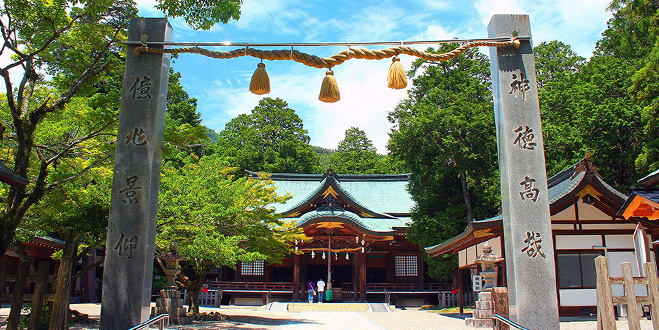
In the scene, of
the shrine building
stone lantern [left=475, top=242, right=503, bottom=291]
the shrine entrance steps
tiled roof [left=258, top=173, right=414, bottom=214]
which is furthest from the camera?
tiled roof [left=258, top=173, right=414, bottom=214]

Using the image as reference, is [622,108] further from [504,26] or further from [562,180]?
[504,26]

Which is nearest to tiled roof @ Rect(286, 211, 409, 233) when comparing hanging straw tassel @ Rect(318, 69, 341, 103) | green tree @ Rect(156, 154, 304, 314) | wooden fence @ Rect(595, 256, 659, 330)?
green tree @ Rect(156, 154, 304, 314)

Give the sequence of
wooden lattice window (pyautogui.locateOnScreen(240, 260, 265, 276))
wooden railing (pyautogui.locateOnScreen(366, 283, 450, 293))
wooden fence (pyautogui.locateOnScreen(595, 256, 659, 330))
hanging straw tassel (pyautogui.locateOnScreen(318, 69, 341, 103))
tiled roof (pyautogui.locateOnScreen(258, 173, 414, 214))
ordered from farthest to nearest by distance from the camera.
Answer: tiled roof (pyautogui.locateOnScreen(258, 173, 414, 214))
wooden lattice window (pyautogui.locateOnScreen(240, 260, 265, 276))
wooden railing (pyautogui.locateOnScreen(366, 283, 450, 293))
hanging straw tassel (pyautogui.locateOnScreen(318, 69, 341, 103))
wooden fence (pyautogui.locateOnScreen(595, 256, 659, 330))

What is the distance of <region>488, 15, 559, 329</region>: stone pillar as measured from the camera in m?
5.34

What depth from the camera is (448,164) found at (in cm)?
2014

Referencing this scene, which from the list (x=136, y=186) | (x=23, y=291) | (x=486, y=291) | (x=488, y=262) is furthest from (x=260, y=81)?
(x=486, y=291)

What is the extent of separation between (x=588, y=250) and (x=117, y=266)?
505 inches

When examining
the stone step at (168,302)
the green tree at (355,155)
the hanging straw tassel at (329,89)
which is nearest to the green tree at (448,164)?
the stone step at (168,302)

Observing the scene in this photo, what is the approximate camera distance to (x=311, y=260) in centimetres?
2456

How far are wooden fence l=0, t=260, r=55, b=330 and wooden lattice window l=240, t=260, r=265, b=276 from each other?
51.3ft

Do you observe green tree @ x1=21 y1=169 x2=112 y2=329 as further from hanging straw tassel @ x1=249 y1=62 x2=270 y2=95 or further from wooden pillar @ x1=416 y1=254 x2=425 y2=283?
wooden pillar @ x1=416 y1=254 x2=425 y2=283

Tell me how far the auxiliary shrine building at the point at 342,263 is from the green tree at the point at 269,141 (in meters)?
12.4

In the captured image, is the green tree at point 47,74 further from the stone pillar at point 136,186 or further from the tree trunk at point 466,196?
the tree trunk at point 466,196

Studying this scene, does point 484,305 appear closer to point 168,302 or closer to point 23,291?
point 168,302
